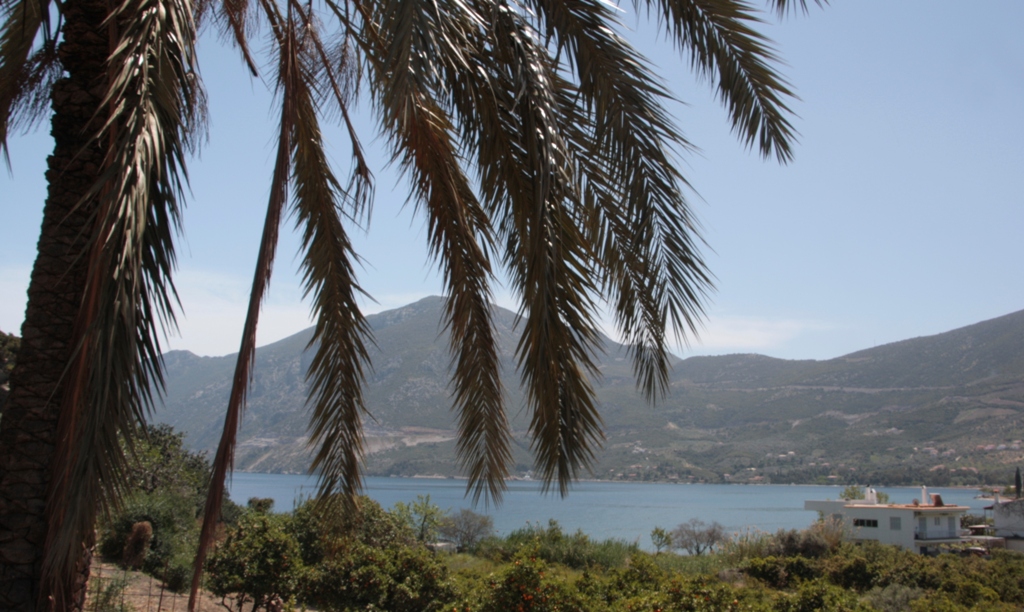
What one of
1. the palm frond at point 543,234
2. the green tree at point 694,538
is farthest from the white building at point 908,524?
the palm frond at point 543,234

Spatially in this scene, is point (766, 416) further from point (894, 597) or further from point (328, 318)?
point (328, 318)

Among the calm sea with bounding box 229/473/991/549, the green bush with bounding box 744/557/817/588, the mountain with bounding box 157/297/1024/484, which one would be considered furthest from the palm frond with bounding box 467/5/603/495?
the mountain with bounding box 157/297/1024/484

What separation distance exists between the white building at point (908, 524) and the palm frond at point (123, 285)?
33361mm

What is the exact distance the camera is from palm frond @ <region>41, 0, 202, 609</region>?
9.24 feet

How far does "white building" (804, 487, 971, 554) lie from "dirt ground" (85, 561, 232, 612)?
27970 millimetres

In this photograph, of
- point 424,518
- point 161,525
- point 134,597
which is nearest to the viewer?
point 134,597

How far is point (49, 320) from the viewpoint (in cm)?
403

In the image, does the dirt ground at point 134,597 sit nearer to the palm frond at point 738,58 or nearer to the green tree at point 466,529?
the palm frond at point 738,58

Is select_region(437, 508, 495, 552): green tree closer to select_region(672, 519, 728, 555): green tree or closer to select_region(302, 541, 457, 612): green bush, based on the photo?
select_region(672, 519, 728, 555): green tree

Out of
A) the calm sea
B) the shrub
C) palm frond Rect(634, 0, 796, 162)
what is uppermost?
palm frond Rect(634, 0, 796, 162)

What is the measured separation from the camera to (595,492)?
443 feet

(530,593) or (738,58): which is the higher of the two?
(738,58)

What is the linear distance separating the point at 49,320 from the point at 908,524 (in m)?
36.3

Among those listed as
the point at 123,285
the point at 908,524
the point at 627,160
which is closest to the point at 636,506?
the point at 908,524
